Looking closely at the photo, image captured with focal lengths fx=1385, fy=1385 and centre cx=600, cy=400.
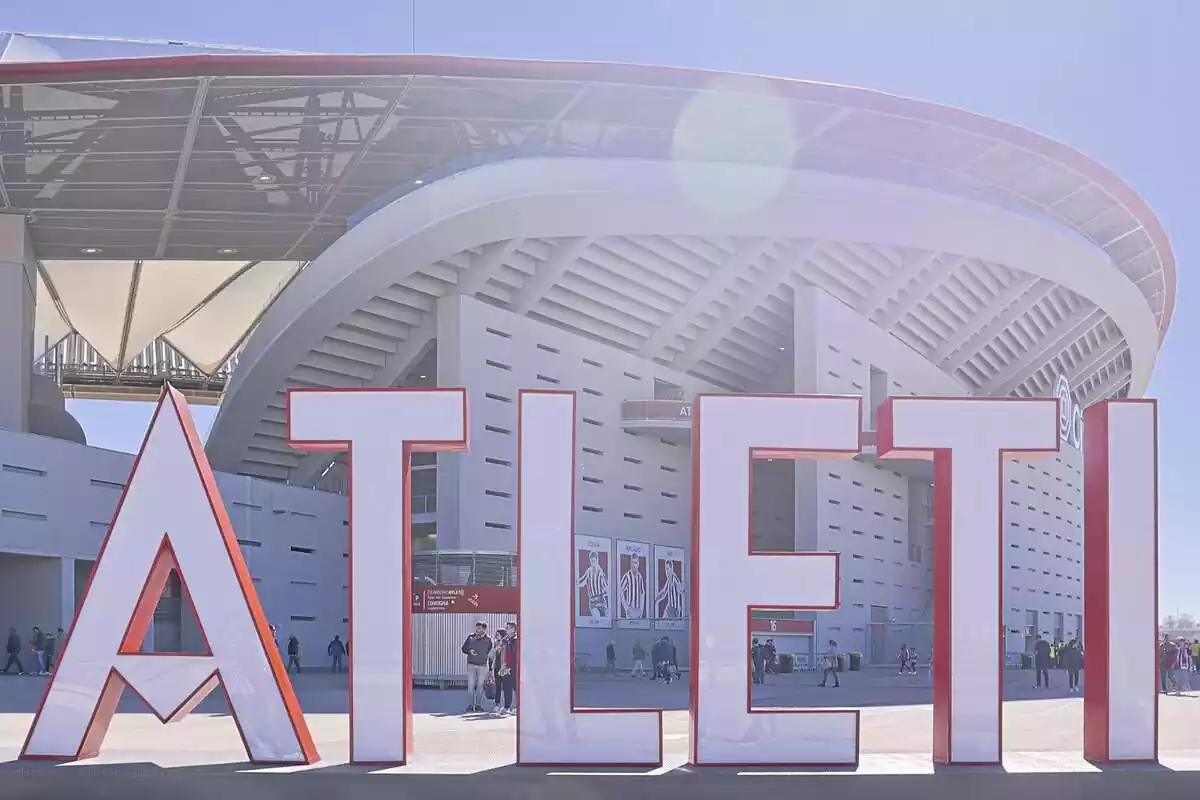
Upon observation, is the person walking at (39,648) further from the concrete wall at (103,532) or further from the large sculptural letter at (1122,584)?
the large sculptural letter at (1122,584)

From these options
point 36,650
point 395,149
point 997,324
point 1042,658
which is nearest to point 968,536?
point 1042,658

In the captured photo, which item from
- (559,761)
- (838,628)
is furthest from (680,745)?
(838,628)

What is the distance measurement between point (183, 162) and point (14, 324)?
24.6 ft

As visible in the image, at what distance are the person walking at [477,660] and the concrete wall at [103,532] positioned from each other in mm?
15931

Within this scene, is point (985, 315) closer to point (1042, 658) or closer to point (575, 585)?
point (1042, 658)

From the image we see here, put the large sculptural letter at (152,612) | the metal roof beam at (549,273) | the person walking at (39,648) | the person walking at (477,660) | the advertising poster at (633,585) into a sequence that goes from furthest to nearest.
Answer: the advertising poster at (633,585) → the metal roof beam at (549,273) → the person walking at (39,648) → the person walking at (477,660) → the large sculptural letter at (152,612)

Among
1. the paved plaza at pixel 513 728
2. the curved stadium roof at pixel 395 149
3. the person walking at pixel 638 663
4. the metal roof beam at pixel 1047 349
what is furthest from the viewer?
the metal roof beam at pixel 1047 349

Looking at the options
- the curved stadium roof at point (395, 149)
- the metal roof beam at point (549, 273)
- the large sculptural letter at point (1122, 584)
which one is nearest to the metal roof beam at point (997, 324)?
the curved stadium roof at point (395, 149)

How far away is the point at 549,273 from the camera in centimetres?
3819

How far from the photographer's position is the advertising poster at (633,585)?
42.3m

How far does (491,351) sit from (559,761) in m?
27.4

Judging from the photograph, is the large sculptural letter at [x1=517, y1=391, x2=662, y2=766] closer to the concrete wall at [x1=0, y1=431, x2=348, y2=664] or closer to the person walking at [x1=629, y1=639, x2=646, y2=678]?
the concrete wall at [x1=0, y1=431, x2=348, y2=664]

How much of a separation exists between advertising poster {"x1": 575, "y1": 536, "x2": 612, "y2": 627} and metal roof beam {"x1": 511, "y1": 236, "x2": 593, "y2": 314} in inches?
280

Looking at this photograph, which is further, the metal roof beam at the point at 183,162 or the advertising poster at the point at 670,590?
the advertising poster at the point at 670,590
